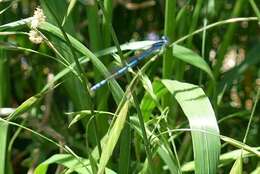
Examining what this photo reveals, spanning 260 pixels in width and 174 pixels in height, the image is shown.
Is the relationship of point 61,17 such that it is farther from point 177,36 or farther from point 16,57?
point 16,57

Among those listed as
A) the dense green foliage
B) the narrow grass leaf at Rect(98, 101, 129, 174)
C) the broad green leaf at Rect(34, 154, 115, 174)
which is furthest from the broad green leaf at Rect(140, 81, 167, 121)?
the narrow grass leaf at Rect(98, 101, 129, 174)

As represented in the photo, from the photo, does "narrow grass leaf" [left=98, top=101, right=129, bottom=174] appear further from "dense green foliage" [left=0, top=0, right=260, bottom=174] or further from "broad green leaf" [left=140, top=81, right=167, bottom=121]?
"broad green leaf" [left=140, top=81, right=167, bottom=121]

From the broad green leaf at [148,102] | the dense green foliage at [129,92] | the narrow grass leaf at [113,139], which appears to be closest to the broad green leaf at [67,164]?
the dense green foliage at [129,92]

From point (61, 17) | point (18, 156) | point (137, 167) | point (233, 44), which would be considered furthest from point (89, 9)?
point (233, 44)

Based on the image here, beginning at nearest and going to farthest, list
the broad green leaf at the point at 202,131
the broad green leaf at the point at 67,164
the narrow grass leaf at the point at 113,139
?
the narrow grass leaf at the point at 113,139, the broad green leaf at the point at 202,131, the broad green leaf at the point at 67,164

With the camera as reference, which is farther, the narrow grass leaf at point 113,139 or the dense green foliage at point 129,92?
the dense green foliage at point 129,92

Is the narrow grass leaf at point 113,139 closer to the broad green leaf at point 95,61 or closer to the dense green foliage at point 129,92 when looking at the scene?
the dense green foliage at point 129,92

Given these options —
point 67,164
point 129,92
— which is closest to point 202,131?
point 129,92
